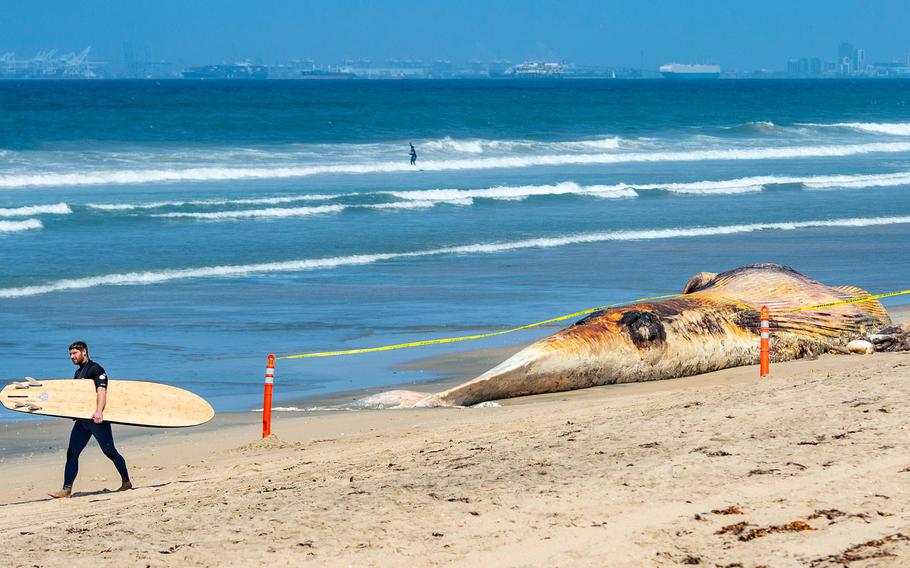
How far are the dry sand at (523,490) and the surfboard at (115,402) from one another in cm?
44

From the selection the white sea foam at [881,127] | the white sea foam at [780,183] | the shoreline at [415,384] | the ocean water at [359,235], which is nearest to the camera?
the shoreline at [415,384]

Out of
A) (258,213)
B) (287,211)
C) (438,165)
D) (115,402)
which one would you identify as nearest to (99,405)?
(115,402)

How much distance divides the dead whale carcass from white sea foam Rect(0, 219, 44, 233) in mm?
16805

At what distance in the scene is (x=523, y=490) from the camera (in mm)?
7863

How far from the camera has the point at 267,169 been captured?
4419 cm

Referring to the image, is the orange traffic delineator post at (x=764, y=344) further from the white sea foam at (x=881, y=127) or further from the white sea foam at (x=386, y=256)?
the white sea foam at (x=881, y=127)

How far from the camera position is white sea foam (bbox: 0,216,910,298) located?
2023 centimetres

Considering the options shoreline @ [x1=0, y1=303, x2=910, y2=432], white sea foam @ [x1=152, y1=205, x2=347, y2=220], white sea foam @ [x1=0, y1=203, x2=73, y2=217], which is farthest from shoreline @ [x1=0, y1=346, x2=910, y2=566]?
white sea foam @ [x1=0, y1=203, x2=73, y2=217]

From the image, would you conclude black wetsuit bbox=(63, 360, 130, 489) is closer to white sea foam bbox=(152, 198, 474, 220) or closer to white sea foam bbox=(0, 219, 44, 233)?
white sea foam bbox=(0, 219, 44, 233)

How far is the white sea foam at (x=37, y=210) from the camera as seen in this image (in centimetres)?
2923

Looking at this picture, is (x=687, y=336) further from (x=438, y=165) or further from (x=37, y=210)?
(x=438, y=165)

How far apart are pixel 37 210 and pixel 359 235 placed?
8393 mm

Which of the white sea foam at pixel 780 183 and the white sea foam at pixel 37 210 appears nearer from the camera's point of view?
the white sea foam at pixel 37 210

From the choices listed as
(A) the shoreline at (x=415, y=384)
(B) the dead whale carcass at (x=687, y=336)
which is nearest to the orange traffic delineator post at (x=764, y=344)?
(B) the dead whale carcass at (x=687, y=336)
